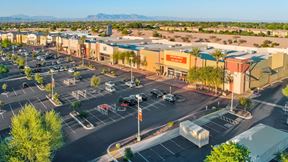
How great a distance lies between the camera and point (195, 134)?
1236 inches

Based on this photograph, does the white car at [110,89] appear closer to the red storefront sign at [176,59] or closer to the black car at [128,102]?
the black car at [128,102]

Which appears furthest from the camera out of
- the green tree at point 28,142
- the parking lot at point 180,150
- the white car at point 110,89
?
the white car at point 110,89

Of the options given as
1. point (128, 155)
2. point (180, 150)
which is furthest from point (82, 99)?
point (180, 150)

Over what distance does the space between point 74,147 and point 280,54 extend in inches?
2075

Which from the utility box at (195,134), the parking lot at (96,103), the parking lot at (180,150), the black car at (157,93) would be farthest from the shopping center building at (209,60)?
the utility box at (195,134)

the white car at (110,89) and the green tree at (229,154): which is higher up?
the green tree at (229,154)

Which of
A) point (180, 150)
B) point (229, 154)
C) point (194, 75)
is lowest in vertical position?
point (180, 150)

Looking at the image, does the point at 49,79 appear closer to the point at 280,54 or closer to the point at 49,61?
the point at 49,61

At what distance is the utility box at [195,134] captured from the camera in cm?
3092

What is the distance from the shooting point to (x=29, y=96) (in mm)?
53969

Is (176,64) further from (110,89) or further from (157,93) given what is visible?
(110,89)

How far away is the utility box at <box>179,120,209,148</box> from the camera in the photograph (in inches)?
1217

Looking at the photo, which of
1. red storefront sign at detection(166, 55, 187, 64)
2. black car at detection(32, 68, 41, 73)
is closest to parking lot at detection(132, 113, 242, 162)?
red storefront sign at detection(166, 55, 187, 64)

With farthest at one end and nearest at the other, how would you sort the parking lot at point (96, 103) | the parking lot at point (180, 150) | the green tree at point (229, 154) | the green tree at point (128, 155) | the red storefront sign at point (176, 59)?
1. the red storefront sign at point (176, 59)
2. the parking lot at point (96, 103)
3. the parking lot at point (180, 150)
4. the green tree at point (128, 155)
5. the green tree at point (229, 154)
